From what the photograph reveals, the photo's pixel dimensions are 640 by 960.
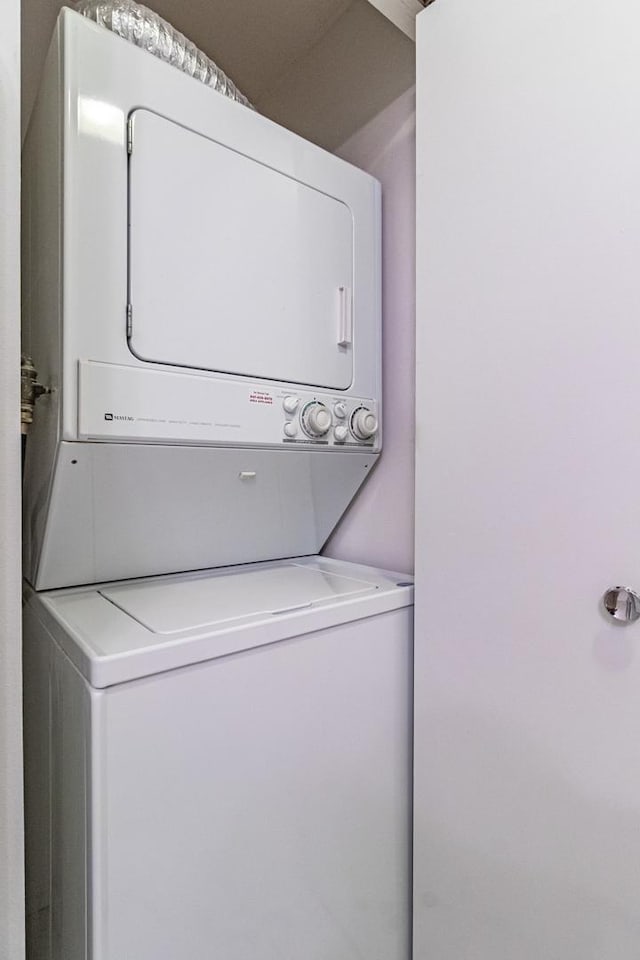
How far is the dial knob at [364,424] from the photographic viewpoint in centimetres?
164

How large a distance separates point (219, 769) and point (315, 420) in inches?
35.8

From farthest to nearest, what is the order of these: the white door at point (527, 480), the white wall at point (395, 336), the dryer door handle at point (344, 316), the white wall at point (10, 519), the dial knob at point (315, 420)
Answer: the white wall at point (395, 336) → the dryer door handle at point (344, 316) → the dial knob at point (315, 420) → the white door at point (527, 480) → the white wall at point (10, 519)

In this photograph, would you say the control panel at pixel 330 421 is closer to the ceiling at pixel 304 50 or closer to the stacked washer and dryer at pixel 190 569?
the stacked washer and dryer at pixel 190 569

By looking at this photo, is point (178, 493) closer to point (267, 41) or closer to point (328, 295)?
point (328, 295)

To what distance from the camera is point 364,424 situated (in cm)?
165

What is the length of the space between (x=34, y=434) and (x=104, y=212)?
1.90 ft

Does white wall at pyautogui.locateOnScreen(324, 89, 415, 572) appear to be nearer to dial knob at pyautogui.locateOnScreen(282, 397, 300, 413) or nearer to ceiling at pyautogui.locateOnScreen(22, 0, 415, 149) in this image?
ceiling at pyautogui.locateOnScreen(22, 0, 415, 149)

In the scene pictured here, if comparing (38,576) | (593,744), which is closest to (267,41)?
(38,576)

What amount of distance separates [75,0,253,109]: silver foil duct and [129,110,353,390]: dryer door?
23 cm

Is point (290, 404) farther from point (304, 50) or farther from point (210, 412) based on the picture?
point (304, 50)

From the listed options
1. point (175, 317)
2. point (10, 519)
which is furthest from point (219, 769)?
point (175, 317)

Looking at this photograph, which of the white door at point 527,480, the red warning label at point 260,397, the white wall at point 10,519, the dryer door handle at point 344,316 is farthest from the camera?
the dryer door handle at point 344,316

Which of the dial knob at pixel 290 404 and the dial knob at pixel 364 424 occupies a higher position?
the dial knob at pixel 290 404

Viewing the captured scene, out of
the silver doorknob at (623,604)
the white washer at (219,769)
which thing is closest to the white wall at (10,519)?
the white washer at (219,769)
